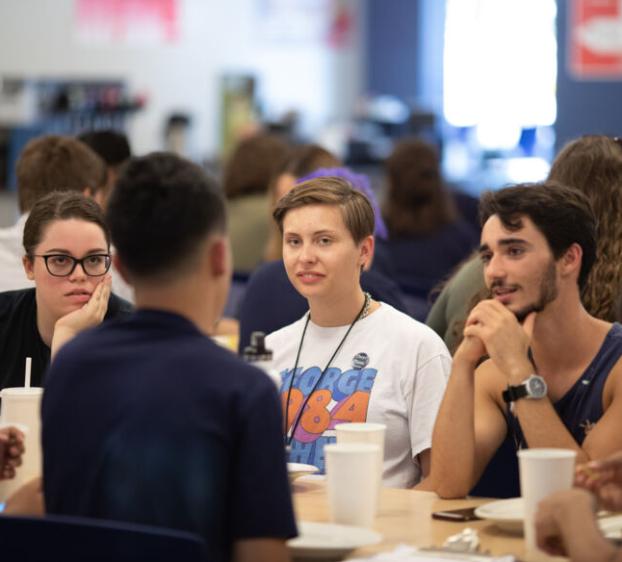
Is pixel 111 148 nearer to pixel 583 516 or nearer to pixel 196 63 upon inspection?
pixel 583 516

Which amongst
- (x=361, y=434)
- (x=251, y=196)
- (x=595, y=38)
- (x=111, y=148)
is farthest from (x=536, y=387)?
(x=595, y=38)

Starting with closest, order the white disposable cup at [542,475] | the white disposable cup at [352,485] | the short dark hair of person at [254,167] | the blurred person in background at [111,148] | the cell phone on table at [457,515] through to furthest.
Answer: the white disposable cup at [542,475] < the white disposable cup at [352,485] < the cell phone on table at [457,515] < the blurred person in background at [111,148] < the short dark hair of person at [254,167]

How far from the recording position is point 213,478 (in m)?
1.70

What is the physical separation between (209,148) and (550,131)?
11.1 ft

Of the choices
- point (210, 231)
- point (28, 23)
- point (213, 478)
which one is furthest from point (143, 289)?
point (28, 23)

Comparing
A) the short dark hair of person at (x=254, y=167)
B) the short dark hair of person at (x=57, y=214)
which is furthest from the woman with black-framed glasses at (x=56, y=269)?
the short dark hair of person at (x=254, y=167)

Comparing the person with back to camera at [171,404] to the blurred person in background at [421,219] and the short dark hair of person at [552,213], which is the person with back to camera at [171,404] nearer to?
the short dark hair of person at [552,213]

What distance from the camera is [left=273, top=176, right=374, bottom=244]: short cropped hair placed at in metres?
3.20

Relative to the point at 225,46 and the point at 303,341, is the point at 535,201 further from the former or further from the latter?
the point at 225,46

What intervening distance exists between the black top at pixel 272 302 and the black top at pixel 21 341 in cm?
73

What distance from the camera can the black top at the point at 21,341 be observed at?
10.2 ft

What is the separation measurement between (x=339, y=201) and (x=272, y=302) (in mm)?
762

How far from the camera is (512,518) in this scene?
2086mm

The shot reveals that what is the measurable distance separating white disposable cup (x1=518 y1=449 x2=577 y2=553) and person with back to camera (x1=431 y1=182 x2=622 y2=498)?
580 mm
